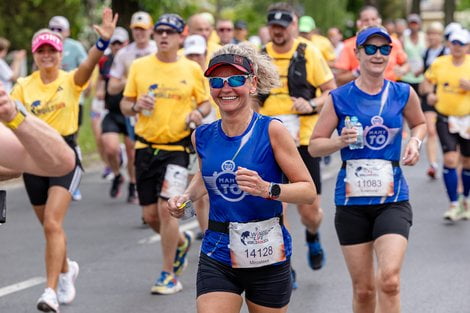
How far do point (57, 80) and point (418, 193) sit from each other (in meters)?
6.86

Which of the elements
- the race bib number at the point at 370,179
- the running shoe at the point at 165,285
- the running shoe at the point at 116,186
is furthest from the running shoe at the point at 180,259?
the running shoe at the point at 116,186

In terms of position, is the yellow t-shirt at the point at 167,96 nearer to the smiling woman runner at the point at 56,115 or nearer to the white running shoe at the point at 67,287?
the smiling woman runner at the point at 56,115

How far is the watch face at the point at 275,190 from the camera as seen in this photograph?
5375mm

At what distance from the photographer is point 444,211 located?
42.9ft

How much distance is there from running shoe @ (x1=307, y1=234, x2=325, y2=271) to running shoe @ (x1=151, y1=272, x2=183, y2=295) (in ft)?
4.04

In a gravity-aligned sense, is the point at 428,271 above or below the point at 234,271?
below

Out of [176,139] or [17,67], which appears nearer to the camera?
[176,139]

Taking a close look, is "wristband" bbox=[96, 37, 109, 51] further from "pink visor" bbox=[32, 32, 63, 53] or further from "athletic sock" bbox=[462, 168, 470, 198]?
"athletic sock" bbox=[462, 168, 470, 198]

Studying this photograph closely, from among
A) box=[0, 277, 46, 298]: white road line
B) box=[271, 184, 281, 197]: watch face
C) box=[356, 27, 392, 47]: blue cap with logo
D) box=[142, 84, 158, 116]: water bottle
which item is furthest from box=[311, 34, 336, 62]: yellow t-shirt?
box=[271, 184, 281, 197]: watch face

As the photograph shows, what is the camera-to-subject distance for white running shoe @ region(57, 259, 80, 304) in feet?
27.9

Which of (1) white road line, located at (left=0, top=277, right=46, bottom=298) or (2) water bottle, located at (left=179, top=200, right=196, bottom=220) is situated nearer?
(2) water bottle, located at (left=179, top=200, right=196, bottom=220)

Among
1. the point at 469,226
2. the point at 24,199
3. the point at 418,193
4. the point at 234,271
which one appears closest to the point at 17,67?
the point at 24,199

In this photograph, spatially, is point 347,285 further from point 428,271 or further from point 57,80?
point 57,80

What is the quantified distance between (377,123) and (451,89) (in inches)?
238
